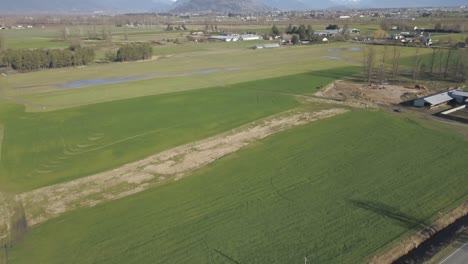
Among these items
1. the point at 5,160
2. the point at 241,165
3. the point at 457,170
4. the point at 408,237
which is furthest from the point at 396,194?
the point at 5,160

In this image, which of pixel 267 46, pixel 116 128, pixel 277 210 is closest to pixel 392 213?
pixel 277 210

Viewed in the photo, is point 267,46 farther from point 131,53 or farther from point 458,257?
point 458,257

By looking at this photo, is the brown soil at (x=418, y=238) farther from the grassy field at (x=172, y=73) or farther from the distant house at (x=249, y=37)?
the distant house at (x=249, y=37)

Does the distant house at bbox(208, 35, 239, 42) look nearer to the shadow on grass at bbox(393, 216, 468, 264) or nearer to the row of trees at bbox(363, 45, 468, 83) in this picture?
the row of trees at bbox(363, 45, 468, 83)

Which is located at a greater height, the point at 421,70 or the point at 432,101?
the point at 421,70

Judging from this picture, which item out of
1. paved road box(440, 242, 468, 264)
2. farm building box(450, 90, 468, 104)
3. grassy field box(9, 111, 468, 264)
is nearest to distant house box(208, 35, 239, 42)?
farm building box(450, 90, 468, 104)

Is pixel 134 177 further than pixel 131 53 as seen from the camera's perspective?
No
